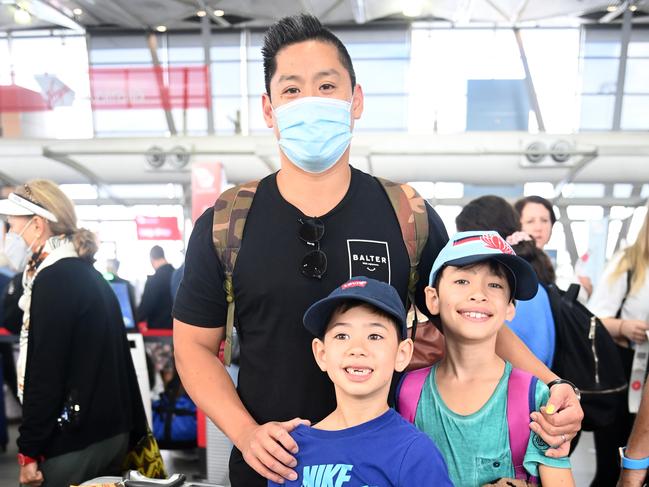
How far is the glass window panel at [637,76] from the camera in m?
13.3

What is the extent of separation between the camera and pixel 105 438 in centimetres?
222

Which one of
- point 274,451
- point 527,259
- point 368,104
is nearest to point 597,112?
point 368,104

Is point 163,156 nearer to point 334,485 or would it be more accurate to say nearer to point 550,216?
point 550,216

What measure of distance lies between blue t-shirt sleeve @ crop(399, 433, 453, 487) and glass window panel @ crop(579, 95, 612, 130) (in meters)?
13.7

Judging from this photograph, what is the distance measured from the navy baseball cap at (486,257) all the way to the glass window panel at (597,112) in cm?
1322

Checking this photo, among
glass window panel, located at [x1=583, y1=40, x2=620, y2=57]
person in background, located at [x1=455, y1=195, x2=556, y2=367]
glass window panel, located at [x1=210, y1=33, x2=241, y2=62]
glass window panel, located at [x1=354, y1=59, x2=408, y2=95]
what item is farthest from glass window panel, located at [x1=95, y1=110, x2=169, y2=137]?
person in background, located at [x1=455, y1=195, x2=556, y2=367]

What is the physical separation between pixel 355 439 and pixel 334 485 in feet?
0.31

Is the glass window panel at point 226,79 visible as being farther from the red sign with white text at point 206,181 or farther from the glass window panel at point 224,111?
the red sign with white text at point 206,181

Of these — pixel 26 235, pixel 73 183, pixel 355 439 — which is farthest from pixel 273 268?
pixel 73 183

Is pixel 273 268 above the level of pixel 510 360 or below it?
above

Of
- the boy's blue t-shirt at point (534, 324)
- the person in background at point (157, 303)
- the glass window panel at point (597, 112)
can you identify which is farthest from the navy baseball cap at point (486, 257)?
the glass window panel at point (597, 112)

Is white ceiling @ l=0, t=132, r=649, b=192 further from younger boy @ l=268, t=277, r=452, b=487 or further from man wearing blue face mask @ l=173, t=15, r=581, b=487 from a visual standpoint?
younger boy @ l=268, t=277, r=452, b=487

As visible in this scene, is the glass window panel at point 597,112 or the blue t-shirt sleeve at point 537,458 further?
the glass window panel at point 597,112

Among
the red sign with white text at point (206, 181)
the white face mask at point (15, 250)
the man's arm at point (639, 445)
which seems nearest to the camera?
the man's arm at point (639, 445)
